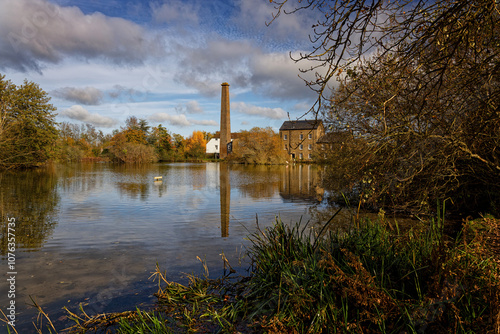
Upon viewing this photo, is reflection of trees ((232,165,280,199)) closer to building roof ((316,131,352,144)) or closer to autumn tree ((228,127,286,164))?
building roof ((316,131,352,144))

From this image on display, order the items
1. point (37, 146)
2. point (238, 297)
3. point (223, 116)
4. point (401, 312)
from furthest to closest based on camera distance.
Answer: point (223, 116), point (37, 146), point (238, 297), point (401, 312)

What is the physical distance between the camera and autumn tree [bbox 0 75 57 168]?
28156 millimetres

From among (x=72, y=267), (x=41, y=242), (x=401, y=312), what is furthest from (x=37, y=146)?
(x=401, y=312)

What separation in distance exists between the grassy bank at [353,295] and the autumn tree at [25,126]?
30.0 m

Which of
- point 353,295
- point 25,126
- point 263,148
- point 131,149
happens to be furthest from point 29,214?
point 131,149

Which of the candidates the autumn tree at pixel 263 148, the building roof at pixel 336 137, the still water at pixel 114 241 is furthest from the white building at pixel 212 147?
the building roof at pixel 336 137

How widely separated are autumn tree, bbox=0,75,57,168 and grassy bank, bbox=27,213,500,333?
30025 mm

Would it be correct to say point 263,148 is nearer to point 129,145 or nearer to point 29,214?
point 129,145

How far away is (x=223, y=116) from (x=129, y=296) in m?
56.6

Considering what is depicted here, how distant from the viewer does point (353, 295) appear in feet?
9.27

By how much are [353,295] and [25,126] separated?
37371 millimetres

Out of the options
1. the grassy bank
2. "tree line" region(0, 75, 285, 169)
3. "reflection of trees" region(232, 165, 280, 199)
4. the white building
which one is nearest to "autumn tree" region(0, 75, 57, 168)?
"tree line" region(0, 75, 285, 169)

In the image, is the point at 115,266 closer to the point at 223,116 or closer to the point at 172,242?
the point at 172,242

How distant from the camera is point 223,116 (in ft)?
197
